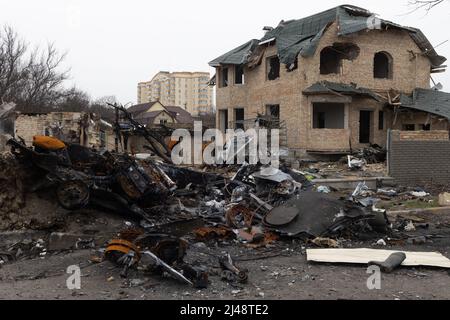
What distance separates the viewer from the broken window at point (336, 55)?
22203 mm

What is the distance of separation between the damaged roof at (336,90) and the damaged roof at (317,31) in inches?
62.1

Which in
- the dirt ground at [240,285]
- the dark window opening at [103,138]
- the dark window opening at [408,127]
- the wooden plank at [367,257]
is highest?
A: the dark window opening at [408,127]

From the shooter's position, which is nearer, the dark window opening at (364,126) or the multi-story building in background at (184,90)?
the dark window opening at (364,126)

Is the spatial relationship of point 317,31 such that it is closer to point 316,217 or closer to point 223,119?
point 223,119

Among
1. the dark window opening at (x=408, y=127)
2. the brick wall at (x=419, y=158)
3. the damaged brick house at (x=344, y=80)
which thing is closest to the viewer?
the brick wall at (x=419, y=158)

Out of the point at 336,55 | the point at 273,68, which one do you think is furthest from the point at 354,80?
→ the point at 273,68

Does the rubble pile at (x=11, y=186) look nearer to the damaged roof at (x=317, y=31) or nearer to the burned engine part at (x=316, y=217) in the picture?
the burned engine part at (x=316, y=217)

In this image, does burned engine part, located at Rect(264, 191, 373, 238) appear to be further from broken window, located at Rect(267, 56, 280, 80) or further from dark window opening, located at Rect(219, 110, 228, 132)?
dark window opening, located at Rect(219, 110, 228, 132)

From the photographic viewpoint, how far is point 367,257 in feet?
22.6

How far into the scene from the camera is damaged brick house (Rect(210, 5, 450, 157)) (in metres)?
21.5

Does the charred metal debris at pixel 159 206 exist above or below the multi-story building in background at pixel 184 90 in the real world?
below

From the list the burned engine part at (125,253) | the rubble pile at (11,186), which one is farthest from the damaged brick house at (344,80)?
the burned engine part at (125,253)

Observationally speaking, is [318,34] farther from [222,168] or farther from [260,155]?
[222,168]
